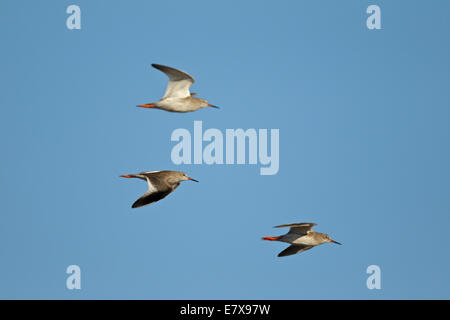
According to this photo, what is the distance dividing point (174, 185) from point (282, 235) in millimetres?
3801

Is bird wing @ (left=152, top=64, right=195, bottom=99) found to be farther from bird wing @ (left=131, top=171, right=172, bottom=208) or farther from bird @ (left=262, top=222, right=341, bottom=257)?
bird @ (left=262, top=222, right=341, bottom=257)

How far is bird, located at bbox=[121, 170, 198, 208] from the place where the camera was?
2798 cm

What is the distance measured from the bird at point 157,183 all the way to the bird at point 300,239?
3515mm

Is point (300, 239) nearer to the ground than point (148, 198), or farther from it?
nearer to the ground

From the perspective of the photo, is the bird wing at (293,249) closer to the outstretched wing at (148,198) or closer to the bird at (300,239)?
the bird at (300,239)

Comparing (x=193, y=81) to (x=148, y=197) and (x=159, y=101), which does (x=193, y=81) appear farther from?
(x=148, y=197)

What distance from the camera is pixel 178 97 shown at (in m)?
28.9

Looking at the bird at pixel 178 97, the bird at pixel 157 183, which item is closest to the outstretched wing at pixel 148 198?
the bird at pixel 157 183

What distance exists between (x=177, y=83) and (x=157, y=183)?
10.2 ft

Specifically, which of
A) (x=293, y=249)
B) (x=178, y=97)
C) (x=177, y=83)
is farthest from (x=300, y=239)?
(x=177, y=83)

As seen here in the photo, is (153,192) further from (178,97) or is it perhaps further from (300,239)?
(300,239)

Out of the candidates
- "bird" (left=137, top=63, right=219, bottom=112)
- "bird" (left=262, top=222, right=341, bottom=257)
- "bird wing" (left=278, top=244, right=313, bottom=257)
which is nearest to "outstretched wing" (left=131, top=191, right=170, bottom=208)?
"bird" (left=137, top=63, right=219, bottom=112)

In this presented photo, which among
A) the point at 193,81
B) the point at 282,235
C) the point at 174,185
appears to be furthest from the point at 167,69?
the point at 282,235
